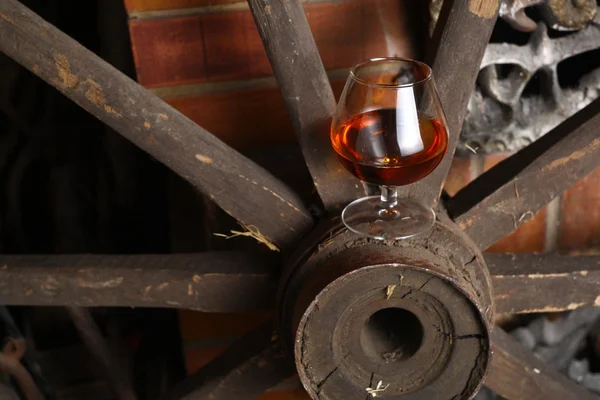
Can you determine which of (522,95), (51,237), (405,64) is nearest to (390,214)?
(405,64)

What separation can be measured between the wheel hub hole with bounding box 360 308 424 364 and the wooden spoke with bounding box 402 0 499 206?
0.18 m

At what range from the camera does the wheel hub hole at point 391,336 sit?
81 centimetres

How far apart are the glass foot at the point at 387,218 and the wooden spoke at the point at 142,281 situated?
0.46 ft

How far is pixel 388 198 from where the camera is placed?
32.6 inches

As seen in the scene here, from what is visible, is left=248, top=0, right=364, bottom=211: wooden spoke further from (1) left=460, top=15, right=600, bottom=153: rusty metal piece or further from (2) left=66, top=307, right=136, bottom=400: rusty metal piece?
(2) left=66, top=307, right=136, bottom=400: rusty metal piece

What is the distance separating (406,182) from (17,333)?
655 millimetres

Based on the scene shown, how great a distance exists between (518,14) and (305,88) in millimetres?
347

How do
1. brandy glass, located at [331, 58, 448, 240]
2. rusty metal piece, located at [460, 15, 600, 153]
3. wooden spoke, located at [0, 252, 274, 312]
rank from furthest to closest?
rusty metal piece, located at [460, 15, 600, 153] → wooden spoke, located at [0, 252, 274, 312] → brandy glass, located at [331, 58, 448, 240]

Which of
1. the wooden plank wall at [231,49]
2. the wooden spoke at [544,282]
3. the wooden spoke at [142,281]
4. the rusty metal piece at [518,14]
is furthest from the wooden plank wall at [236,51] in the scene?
the wooden spoke at [544,282]

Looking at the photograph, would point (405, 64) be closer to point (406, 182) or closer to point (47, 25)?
point (406, 182)

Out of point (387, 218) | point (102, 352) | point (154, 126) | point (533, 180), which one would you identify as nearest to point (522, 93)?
point (533, 180)

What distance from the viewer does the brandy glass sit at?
2.44 feet

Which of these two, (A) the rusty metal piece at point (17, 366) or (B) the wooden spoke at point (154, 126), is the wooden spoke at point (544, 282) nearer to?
(B) the wooden spoke at point (154, 126)

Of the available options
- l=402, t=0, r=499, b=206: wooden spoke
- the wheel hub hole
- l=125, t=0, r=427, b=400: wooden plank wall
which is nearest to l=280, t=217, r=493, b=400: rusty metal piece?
the wheel hub hole
